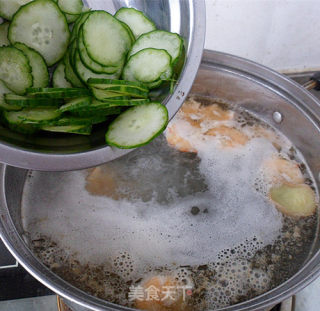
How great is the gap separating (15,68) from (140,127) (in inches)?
11.3

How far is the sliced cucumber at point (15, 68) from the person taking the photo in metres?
0.80

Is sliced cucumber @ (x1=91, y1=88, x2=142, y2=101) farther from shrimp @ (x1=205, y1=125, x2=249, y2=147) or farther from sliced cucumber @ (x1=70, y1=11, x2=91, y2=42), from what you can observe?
shrimp @ (x1=205, y1=125, x2=249, y2=147)

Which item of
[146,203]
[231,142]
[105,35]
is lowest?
[146,203]

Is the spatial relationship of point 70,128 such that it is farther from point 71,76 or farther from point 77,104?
point 71,76

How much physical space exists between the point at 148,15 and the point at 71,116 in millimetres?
401

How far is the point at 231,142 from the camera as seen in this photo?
1.22 metres

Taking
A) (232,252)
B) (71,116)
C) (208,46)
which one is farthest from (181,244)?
(208,46)

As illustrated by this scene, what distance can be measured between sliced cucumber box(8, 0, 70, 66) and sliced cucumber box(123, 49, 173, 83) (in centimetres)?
18

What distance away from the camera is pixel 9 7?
888 millimetres

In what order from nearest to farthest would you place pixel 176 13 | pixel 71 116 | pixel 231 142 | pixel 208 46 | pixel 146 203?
1. pixel 71 116
2. pixel 176 13
3. pixel 146 203
4. pixel 231 142
5. pixel 208 46

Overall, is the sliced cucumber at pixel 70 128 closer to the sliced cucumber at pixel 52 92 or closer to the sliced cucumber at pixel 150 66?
the sliced cucumber at pixel 52 92

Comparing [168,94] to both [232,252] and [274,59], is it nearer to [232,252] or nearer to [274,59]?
[232,252]

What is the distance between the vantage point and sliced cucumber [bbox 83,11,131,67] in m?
0.83

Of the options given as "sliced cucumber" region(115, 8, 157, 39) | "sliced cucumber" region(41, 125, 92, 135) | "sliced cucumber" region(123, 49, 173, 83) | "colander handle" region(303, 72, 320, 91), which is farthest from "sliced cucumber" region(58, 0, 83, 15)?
"colander handle" region(303, 72, 320, 91)
